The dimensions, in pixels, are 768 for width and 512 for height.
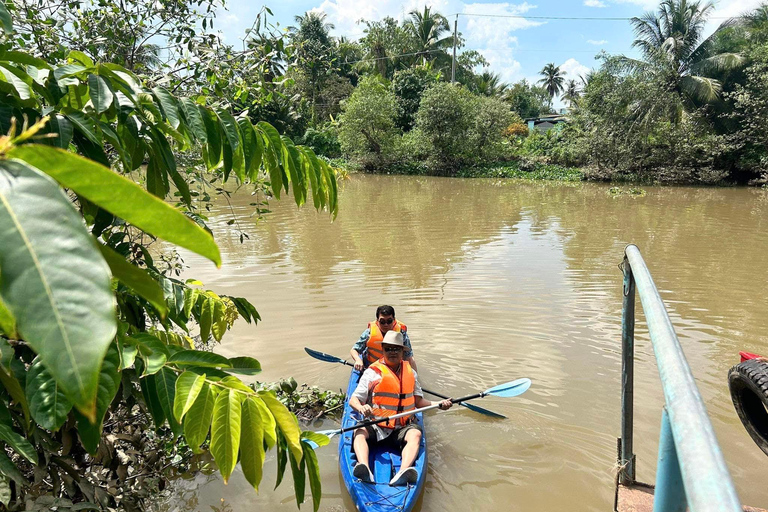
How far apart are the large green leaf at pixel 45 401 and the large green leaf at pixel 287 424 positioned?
0.40 meters

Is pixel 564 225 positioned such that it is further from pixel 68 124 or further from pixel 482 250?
pixel 68 124

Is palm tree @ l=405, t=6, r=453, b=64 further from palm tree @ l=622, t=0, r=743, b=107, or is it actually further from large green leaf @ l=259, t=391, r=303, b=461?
large green leaf @ l=259, t=391, r=303, b=461

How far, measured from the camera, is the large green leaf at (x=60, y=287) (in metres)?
0.42

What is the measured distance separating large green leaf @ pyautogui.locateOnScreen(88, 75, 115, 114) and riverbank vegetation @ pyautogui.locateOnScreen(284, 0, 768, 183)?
18.9m

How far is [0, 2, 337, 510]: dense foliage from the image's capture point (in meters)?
0.43

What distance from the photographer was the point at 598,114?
26.5m

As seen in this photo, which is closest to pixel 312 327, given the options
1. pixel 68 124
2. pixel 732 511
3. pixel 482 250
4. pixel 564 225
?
pixel 482 250

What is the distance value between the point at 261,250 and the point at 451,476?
847 centimetres

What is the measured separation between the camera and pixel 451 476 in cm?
484

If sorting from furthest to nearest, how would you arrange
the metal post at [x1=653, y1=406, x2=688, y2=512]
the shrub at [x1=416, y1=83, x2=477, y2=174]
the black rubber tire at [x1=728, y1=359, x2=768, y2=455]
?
the shrub at [x1=416, y1=83, x2=477, y2=174], the black rubber tire at [x1=728, y1=359, x2=768, y2=455], the metal post at [x1=653, y1=406, x2=688, y2=512]

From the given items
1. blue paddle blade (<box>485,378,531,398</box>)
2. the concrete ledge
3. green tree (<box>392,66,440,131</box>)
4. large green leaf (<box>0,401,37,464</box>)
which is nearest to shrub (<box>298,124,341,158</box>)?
green tree (<box>392,66,440,131</box>)

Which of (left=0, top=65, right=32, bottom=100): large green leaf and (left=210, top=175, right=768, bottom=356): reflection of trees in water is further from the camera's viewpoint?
(left=210, top=175, right=768, bottom=356): reflection of trees in water

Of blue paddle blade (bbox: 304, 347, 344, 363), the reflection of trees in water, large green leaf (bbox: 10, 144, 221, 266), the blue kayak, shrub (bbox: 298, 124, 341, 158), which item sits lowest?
the blue kayak

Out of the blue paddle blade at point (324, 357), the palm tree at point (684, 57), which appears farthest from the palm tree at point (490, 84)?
the blue paddle blade at point (324, 357)
